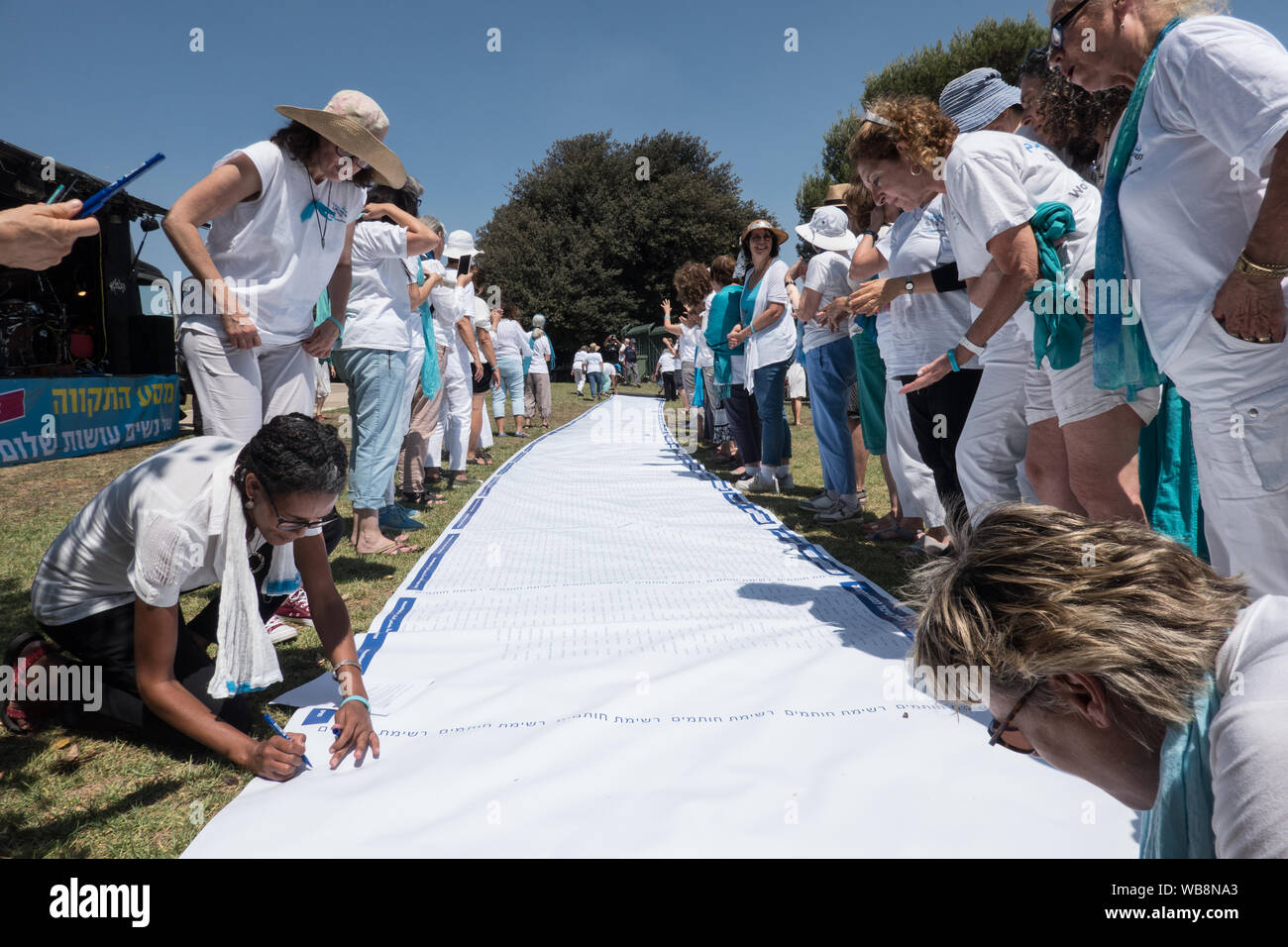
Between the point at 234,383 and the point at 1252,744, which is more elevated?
the point at 234,383

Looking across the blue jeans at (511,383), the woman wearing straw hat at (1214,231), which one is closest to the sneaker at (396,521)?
the woman wearing straw hat at (1214,231)

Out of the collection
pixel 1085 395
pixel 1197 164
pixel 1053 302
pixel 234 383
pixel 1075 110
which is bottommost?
pixel 1085 395

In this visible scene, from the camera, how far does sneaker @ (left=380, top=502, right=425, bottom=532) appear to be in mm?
4672

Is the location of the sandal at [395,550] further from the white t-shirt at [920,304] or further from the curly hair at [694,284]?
the curly hair at [694,284]

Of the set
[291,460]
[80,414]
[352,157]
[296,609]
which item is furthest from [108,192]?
[80,414]

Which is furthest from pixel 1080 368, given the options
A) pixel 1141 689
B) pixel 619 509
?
pixel 619 509

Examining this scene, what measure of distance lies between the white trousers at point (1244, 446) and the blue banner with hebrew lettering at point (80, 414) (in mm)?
8284

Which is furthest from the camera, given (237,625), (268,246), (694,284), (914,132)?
(694,284)

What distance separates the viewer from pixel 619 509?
5.27m

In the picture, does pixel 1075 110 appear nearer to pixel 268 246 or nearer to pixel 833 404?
pixel 268 246

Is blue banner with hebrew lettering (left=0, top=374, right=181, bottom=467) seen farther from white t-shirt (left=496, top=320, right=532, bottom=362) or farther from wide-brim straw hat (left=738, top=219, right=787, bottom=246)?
wide-brim straw hat (left=738, top=219, right=787, bottom=246)

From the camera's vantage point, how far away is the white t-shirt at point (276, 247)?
2.59 metres

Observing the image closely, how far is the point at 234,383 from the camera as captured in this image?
2654 millimetres

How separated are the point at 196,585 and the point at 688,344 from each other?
29.7 feet
